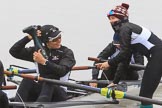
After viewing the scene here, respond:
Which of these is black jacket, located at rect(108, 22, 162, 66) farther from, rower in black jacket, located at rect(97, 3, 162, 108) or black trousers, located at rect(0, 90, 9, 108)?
black trousers, located at rect(0, 90, 9, 108)

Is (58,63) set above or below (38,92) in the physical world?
above

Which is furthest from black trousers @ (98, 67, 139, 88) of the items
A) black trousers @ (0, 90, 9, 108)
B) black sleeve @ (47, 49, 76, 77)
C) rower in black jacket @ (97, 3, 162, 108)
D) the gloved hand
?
black trousers @ (0, 90, 9, 108)

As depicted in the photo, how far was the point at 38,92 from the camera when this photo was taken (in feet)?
11.6

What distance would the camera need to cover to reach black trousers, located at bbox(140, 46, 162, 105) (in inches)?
135

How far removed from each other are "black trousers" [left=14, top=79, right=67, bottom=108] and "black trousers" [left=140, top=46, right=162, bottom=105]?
60 centimetres

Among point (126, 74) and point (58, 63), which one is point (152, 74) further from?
point (126, 74)

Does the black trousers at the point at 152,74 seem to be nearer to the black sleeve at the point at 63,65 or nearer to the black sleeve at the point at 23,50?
the black sleeve at the point at 63,65

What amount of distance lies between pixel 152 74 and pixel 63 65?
0.64 meters

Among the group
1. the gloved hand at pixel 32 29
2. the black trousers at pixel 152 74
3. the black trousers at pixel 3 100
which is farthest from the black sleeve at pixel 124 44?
the black trousers at pixel 3 100

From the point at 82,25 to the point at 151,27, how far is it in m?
0.98

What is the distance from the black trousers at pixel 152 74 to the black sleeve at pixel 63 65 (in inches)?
21.6

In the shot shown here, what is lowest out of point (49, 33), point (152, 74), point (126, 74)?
point (126, 74)

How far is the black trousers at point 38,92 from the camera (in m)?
3.38

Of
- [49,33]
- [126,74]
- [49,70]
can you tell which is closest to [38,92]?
[49,70]
